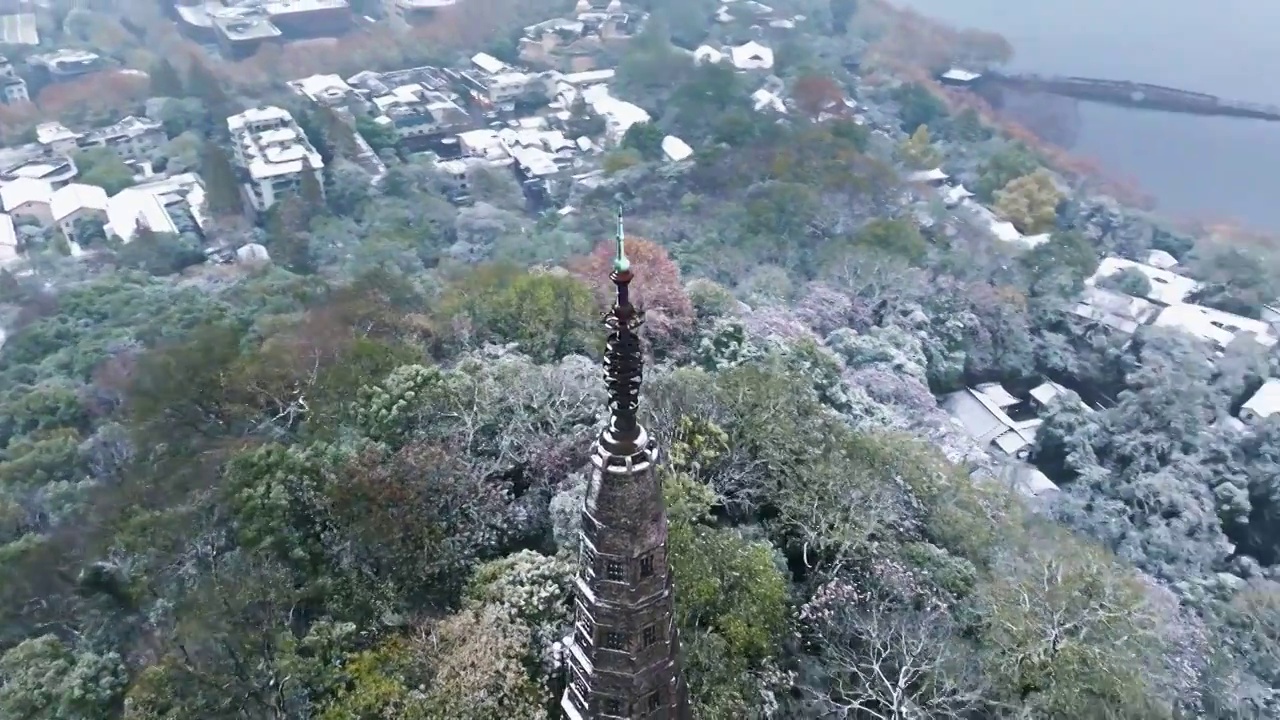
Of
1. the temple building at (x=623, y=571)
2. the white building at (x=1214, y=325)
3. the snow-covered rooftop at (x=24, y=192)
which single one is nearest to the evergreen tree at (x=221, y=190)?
the snow-covered rooftop at (x=24, y=192)

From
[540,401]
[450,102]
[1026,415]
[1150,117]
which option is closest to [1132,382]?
[1026,415]

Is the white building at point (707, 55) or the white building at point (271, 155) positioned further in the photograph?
the white building at point (707, 55)

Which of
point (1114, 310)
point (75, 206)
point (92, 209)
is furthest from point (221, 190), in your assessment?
point (1114, 310)

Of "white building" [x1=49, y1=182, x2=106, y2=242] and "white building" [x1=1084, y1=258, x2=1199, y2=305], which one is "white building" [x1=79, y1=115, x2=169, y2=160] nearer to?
"white building" [x1=49, y1=182, x2=106, y2=242]

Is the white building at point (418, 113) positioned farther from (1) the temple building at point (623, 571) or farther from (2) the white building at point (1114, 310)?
(1) the temple building at point (623, 571)

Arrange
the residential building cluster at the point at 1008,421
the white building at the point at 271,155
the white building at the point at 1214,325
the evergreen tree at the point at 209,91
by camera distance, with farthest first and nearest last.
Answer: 1. the evergreen tree at the point at 209,91
2. the white building at the point at 271,155
3. the white building at the point at 1214,325
4. the residential building cluster at the point at 1008,421

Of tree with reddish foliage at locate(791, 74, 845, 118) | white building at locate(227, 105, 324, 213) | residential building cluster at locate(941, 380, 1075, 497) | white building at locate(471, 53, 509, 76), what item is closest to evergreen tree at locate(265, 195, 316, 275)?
white building at locate(227, 105, 324, 213)

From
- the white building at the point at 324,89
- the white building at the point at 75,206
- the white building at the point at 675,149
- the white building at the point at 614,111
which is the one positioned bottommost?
the white building at the point at 75,206

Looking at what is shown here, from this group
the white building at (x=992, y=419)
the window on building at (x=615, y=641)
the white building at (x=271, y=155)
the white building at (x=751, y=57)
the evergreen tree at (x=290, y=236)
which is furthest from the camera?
the white building at (x=751, y=57)

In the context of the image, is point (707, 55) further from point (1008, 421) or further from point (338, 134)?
point (1008, 421)
